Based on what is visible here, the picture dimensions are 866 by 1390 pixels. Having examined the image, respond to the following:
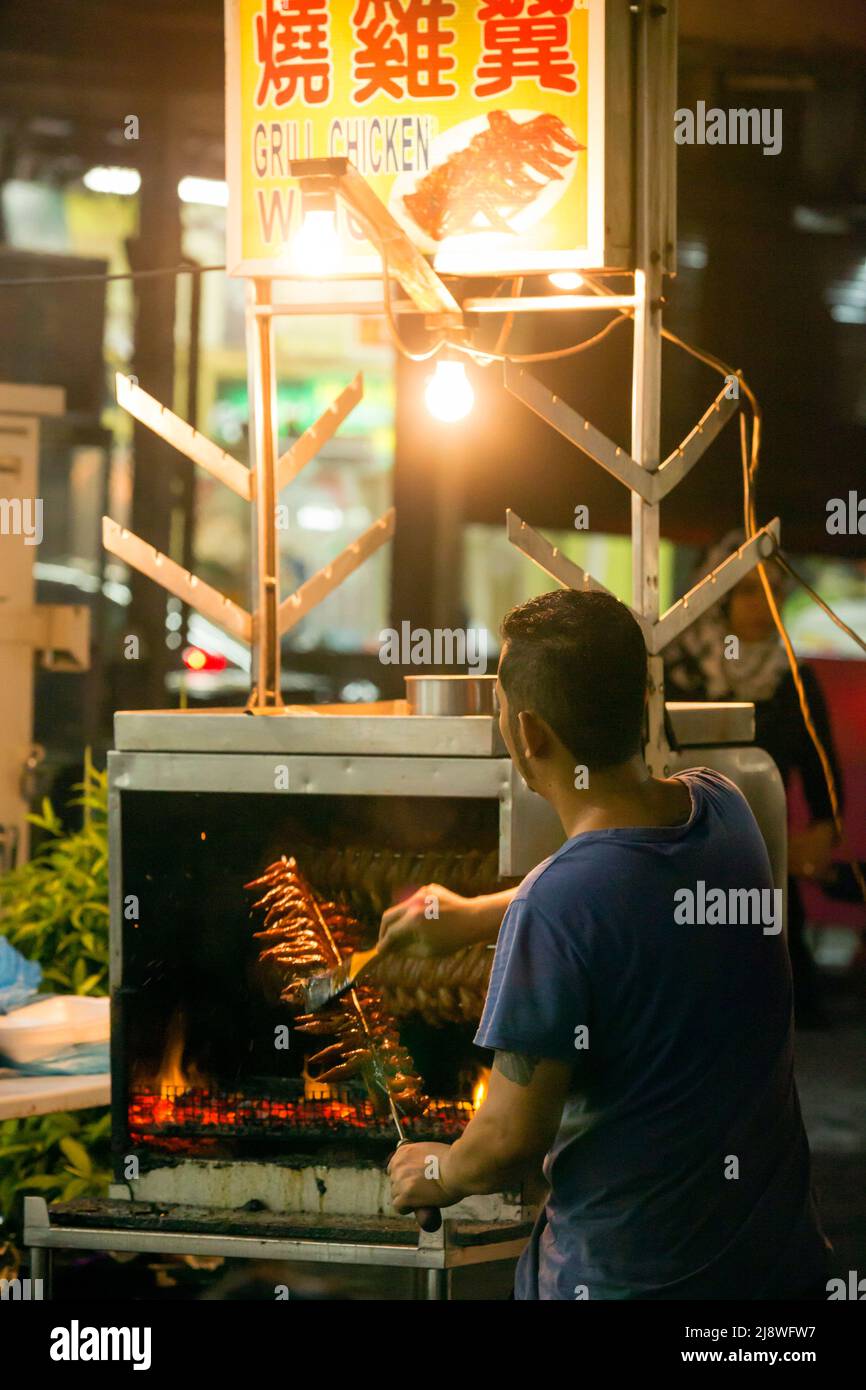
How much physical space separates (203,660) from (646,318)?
29.5 feet

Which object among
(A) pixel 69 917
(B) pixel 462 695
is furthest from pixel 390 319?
(A) pixel 69 917

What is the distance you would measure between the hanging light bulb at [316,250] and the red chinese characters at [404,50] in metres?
0.29

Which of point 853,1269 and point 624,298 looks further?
point 853,1269

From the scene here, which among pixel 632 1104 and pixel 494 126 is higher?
pixel 494 126

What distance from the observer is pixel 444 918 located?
2.84 meters

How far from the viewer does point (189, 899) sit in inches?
127

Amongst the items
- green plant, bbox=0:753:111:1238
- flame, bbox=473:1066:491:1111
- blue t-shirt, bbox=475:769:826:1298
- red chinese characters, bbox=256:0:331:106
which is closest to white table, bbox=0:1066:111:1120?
green plant, bbox=0:753:111:1238

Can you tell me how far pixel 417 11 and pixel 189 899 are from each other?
1933 mm

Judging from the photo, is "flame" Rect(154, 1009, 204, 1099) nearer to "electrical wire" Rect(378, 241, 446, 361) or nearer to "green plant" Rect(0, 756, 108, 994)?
"electrical wire" Rect(378, 241, 446, 361)

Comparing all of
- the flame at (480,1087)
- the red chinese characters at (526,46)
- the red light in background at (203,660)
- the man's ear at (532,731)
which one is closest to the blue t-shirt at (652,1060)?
the man's ear at (532,731)

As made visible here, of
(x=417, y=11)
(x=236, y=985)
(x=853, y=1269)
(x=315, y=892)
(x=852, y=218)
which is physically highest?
(x=852, y=218)

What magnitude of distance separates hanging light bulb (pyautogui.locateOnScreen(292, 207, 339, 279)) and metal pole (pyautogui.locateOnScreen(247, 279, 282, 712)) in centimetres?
16
